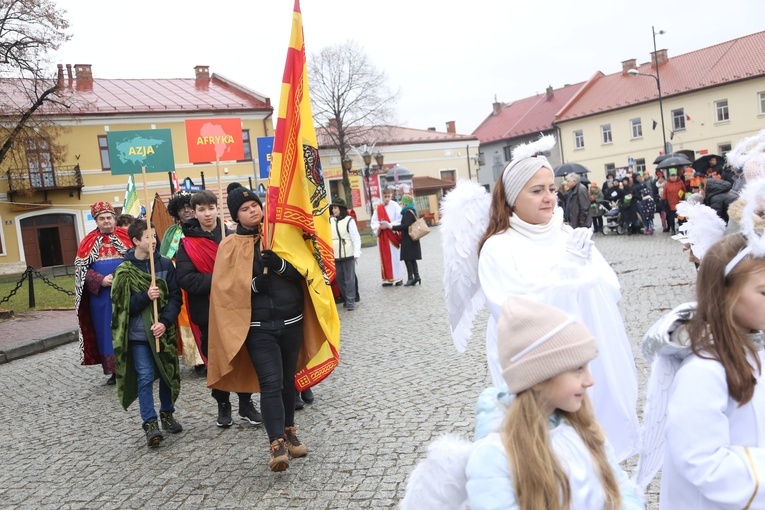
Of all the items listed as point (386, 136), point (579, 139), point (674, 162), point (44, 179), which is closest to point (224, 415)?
point (674, 162)

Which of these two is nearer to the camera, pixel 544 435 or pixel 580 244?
pixel 544 435

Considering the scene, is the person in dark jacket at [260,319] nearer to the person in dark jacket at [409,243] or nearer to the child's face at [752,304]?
the child's face at [752,304]

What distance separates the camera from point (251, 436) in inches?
209

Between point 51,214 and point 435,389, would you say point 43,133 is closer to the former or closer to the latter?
point 51,214

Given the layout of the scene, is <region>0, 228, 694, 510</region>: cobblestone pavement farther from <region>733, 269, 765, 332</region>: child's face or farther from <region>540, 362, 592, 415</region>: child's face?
<region>540, 362, 592, 415</region>: child's face

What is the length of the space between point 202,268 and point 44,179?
3542 cm

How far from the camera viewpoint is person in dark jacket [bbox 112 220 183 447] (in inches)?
211

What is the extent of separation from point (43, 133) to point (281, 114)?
2477 cm

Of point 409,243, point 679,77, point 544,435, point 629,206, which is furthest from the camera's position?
point 679,77

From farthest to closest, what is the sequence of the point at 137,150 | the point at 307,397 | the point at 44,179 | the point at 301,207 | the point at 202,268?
1. the point at 44,179
2. the point at 137,150
3. the point at 307,397
4. the point at 202,268
5. the point at 301,207

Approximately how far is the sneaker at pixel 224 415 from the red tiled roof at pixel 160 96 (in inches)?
1353

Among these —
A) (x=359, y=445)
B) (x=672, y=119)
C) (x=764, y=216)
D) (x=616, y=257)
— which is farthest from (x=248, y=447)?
(x=672, y=119)

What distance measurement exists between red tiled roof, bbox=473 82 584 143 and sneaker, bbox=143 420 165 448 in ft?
178

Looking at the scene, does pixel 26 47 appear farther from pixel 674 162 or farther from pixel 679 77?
pixel 679 77
